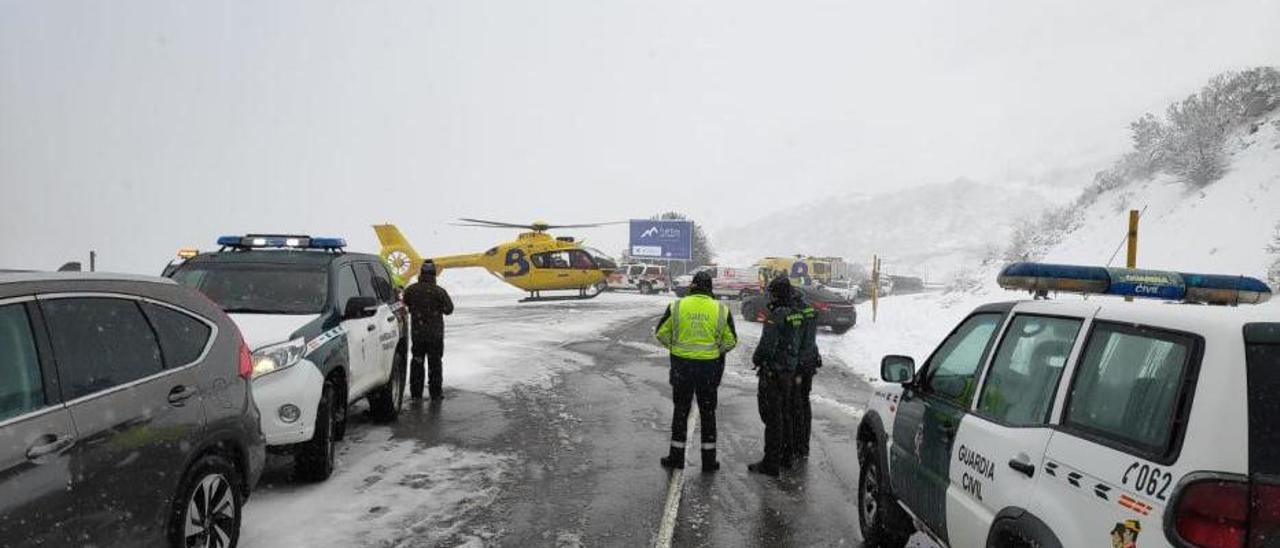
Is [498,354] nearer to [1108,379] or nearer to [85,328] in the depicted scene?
[85,328]

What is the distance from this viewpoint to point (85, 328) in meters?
3.65

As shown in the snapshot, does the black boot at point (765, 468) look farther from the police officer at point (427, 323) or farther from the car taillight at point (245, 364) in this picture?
the police officer at point (427, 323)

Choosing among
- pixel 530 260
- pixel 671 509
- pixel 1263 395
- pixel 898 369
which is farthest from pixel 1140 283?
pixel 530 260

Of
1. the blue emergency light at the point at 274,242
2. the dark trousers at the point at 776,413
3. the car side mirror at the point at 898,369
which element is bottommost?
the dark trousers at the point at 776,413

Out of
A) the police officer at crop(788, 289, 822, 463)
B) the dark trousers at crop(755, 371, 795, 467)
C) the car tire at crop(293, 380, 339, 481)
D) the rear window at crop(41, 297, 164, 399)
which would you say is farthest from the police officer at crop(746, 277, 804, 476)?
the rear window at crop(41, 297, 164, 399)

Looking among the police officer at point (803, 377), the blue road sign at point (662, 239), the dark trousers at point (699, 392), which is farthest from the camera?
the blue road sign at point (662, 239)

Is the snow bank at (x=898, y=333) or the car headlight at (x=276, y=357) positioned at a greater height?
the car headlight at (x=276, y=357)

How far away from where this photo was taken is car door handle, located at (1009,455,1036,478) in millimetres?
3115

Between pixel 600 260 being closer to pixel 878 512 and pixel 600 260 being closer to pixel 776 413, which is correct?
pixel 776 413

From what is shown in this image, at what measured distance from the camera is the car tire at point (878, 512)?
504 centimetres

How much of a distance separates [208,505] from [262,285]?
3.64 m

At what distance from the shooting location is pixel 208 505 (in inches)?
168

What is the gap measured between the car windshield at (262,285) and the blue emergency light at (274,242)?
41cm

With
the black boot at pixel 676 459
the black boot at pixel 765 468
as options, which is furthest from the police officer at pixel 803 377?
the black boot at pixel 676 459
